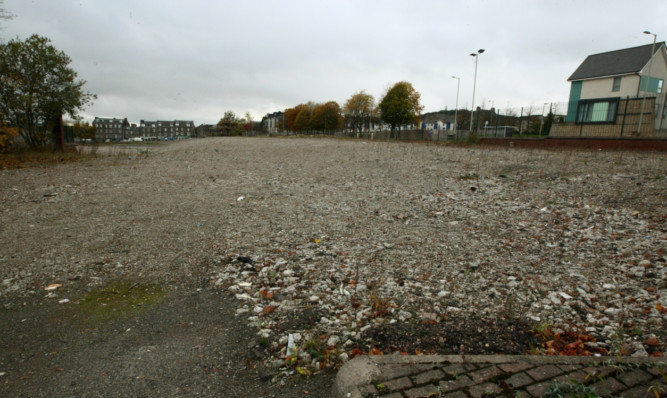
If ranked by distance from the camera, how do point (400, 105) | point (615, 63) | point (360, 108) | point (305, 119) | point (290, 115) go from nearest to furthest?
point (615, 63) → point (400, 105) → point (360, 108) → point (305, 119) → point (290, 115)

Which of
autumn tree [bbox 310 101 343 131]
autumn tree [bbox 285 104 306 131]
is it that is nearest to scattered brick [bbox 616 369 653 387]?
autumn tree [bbox 310 101 343 131]

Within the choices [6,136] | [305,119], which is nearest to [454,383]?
[6,136]

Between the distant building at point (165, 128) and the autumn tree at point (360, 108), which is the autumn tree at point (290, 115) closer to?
the autumn tree at point (360, 108)

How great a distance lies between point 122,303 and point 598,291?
5075mm

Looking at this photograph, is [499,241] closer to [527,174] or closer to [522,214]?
[522,214]

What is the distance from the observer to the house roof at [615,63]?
27422mm

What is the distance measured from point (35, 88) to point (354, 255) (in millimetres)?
19327

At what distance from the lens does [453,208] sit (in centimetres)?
687

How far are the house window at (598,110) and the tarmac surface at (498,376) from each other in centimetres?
2930

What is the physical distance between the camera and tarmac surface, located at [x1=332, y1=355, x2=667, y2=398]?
83.5 inches

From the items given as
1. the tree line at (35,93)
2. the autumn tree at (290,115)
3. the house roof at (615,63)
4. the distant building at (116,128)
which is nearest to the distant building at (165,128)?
the distant building at (116,128)

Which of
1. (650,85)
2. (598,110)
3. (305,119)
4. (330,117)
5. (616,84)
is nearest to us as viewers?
(598,110)

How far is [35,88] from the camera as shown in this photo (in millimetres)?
16266

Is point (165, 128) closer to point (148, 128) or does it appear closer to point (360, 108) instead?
point (148, 128)
